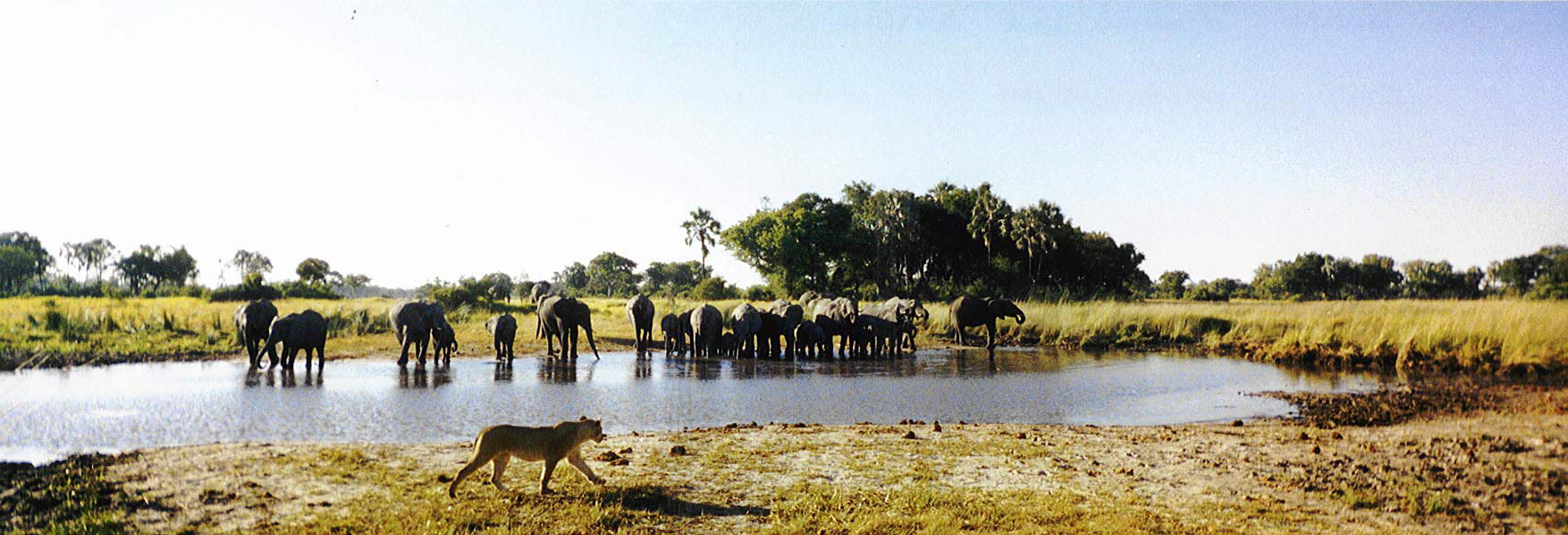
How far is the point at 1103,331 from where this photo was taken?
29438 millimetres

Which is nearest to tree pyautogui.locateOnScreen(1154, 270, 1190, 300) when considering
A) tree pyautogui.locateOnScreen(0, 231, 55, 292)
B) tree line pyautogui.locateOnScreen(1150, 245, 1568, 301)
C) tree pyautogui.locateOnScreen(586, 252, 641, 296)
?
tree line pyautogui.locateOnScreen(1150, 245, 1568, 301)

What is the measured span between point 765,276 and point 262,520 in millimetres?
56837

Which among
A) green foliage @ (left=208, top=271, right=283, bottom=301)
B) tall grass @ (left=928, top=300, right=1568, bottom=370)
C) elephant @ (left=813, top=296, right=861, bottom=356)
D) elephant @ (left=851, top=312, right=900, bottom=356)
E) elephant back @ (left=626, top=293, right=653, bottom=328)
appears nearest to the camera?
tall grass @ (left=928, top=300, right=1568, bottom=370)

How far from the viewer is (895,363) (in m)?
22.3

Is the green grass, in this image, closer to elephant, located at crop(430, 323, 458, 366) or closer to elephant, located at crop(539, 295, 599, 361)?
elephant, located at crop(539, 295, 599, 361)

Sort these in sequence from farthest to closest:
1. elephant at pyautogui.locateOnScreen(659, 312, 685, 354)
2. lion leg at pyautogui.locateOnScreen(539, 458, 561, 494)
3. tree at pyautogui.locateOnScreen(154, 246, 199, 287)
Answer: tree at pyautogui.locateOnScreen(154, 246, 199, 287), elephant at pyautogui.locateOnScreen(659, 312, 685, 354), lion leg at pyautogui.locateOnScreen(539, 458, 561, 494)

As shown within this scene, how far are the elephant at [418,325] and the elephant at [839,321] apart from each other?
33.4ft

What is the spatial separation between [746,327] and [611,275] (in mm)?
63804

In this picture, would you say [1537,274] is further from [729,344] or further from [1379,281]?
[1379,281]

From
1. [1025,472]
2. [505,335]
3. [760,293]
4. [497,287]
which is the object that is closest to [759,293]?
[760,293]

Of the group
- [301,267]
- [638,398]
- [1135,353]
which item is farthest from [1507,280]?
[301,267]

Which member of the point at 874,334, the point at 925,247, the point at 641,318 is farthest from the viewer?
the point at 925,247

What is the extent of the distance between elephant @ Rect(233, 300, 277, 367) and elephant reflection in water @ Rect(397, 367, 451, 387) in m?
3.19

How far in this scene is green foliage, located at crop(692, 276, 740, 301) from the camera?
56750 millimetres
